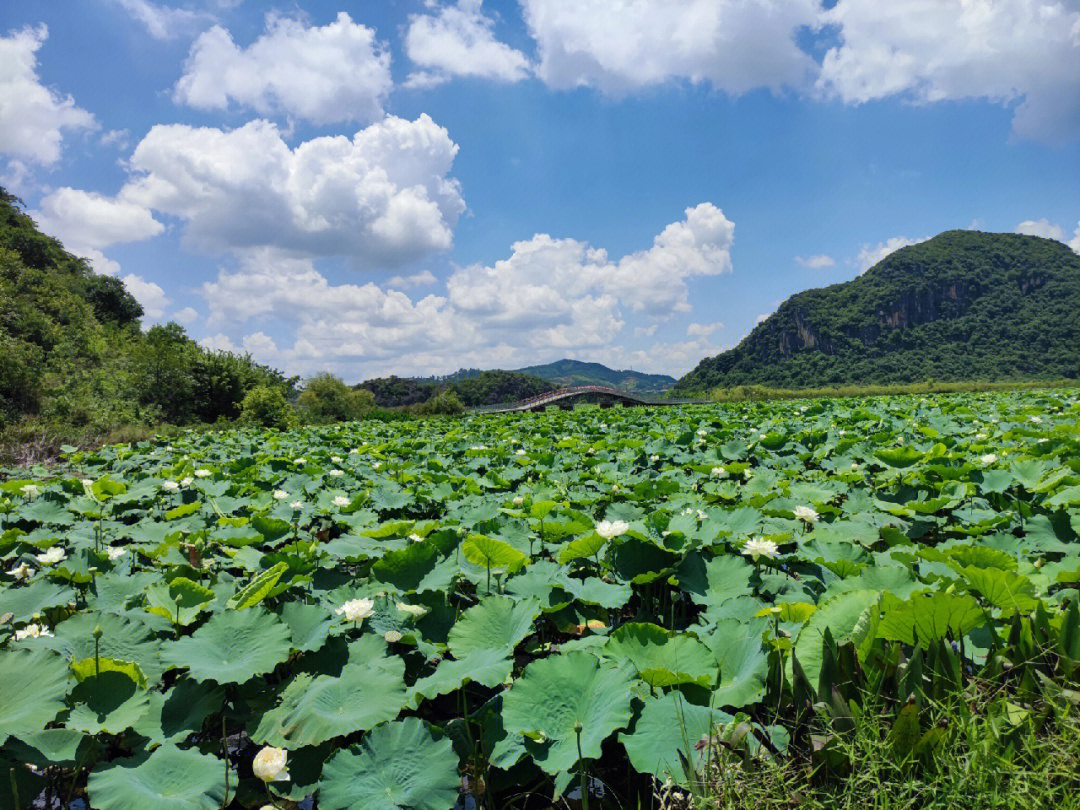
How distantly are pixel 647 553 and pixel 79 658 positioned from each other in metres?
1.79

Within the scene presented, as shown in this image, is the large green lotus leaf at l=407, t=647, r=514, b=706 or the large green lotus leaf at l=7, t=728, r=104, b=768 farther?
the large green lotus leaf at l=407, t=647, r=514, b=706

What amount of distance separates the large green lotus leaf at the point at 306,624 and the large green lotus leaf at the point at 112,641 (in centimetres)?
35

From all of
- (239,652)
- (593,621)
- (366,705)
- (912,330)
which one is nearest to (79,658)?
(239,652)

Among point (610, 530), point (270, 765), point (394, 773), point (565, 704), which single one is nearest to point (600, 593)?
point (610, 530)

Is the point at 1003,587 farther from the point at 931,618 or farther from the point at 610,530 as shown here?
the point at 610,530

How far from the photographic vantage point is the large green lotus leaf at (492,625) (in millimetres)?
1589

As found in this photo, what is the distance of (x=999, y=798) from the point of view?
112 centimetres

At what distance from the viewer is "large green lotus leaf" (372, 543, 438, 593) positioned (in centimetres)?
199

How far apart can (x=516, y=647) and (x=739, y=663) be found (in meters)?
0.79

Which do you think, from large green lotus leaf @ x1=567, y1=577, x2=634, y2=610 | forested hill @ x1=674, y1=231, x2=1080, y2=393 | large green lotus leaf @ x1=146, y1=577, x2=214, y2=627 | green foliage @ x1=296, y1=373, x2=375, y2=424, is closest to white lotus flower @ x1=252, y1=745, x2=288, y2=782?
large green lotus leaf @ x1=146, y1=577, x2=214, y2=627

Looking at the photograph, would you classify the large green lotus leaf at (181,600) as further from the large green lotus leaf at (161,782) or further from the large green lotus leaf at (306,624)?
the large green lotus leaf at (161,782)

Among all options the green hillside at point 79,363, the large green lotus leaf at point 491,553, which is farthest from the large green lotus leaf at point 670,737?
the green hillside at point 79,363

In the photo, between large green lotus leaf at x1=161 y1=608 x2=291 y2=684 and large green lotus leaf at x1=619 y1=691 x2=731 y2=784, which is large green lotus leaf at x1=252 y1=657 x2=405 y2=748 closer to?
large green lotus leaf at x1=161 y1=608 x2=291 y2=684

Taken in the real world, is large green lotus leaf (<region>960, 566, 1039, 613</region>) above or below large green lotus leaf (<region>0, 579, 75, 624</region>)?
above
